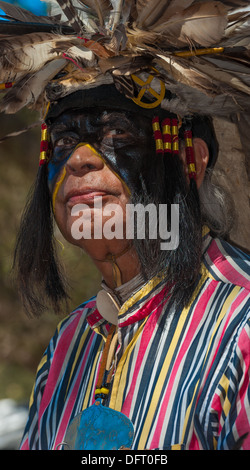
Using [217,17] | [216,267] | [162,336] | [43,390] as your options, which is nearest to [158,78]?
[217,17]

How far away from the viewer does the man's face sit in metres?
2.54

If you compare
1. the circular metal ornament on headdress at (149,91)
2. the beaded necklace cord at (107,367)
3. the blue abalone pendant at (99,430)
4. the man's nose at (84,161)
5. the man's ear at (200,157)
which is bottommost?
the blue abalone pendant at (99,430)

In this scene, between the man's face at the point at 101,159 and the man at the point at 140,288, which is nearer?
the man at the point at 140,288

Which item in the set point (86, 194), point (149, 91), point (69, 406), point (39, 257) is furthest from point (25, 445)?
point (149, 91)

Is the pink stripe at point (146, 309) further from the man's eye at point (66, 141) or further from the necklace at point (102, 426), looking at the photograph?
the man's eye at point (66, 141)

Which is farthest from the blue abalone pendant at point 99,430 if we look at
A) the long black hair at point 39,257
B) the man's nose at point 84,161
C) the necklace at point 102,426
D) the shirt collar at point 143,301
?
the man's nose at point 84,161

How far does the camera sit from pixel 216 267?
2465 mm

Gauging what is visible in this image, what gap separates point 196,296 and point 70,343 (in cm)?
71

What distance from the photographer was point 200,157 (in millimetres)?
2717

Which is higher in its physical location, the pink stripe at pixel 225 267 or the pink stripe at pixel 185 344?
the pink stripe at pixel 225 267

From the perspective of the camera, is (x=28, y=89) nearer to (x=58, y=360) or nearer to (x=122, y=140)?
(x=122, y=140)

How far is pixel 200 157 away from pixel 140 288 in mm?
554

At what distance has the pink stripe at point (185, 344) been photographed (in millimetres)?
2229

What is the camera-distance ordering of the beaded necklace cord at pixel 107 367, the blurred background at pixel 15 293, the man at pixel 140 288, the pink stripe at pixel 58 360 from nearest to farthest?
the man at pixel 140 288, the beaded necklace cord at pixel 107 367, the pink stripe at pixel 58 360, the blurred background at pixel 15 293
